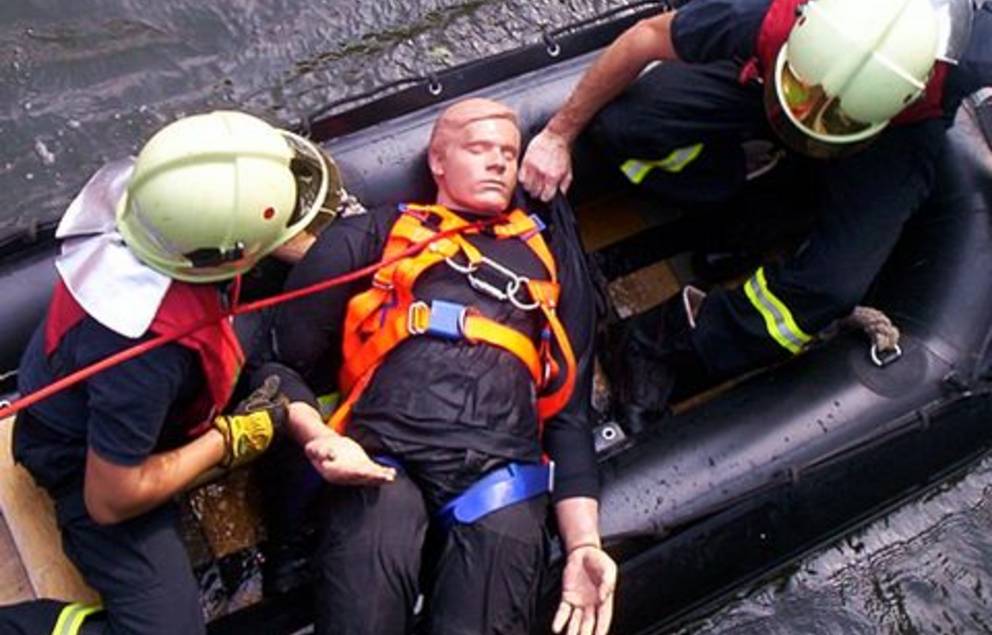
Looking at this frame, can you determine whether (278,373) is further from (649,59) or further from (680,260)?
(680,260)

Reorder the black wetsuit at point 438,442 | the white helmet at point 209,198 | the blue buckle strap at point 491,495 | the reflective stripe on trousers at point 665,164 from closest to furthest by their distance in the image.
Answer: the white helmet at point 209,198, the black wetsuit at point 438,442, the blue buckle strap at point 491,495, the reflective stripe on trousers at point 665,164

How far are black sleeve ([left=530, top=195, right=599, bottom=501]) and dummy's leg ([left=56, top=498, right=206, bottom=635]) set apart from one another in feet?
2.71

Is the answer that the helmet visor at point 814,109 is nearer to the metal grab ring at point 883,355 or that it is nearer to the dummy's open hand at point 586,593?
the metal grab ring at point 883,355

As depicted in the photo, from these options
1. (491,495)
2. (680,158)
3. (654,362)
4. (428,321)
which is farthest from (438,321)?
(680,158)

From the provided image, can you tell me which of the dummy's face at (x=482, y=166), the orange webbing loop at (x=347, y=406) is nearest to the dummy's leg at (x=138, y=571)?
the orange webbing loop at (x=347, y=406)

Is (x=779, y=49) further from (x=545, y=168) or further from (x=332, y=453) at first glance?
(x=332, y=453)

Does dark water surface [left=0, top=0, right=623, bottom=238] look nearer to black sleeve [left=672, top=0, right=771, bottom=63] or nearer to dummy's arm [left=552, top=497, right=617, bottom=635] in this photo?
black sleeve [left=672, top=0, right=771, bottom=63]

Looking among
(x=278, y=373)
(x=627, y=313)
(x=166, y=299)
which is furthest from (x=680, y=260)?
(x=166, y=299)

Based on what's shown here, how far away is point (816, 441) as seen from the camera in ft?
10.2

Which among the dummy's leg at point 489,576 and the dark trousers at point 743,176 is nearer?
the dummy's leg at point 489,576

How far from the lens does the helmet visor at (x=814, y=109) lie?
2.74 m

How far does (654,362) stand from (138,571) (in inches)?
55.3

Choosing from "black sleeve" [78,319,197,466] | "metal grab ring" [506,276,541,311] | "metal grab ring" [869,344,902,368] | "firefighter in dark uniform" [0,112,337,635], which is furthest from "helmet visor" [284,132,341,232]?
"metal grab ring" [869,344,902,368]

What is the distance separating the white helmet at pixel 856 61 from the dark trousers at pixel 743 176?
283 millimetres
